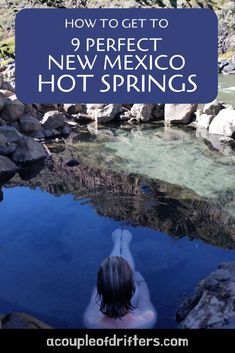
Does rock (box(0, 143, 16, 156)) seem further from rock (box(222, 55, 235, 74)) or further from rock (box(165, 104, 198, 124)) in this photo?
rock (box(222, 55, 235, 74))

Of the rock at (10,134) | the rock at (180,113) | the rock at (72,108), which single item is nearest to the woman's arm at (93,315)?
the rock at (10,134)

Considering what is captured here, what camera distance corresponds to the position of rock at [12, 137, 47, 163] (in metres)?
19.2

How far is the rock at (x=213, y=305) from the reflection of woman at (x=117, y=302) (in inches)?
37.1

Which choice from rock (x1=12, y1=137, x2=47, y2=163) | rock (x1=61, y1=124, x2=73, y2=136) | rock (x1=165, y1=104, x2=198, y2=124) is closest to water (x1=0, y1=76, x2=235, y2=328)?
rock (x1=12, y1=137, x2=47, y2=163)

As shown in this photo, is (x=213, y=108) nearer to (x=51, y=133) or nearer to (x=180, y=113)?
(x=180, y=113)

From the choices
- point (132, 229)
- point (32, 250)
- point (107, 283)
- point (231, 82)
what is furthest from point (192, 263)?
point (231, 82)

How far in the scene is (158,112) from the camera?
2736 cm

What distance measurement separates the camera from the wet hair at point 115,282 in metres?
4.80

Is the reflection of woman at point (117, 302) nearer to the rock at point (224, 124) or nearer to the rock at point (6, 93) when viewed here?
the rock at point (224, 124)

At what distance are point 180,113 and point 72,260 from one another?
17.2m
